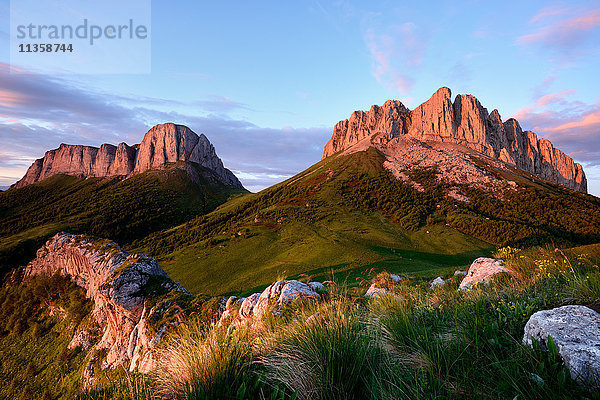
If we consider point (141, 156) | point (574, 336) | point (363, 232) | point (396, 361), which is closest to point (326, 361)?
point (396, 361)

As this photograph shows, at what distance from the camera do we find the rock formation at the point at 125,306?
993cm

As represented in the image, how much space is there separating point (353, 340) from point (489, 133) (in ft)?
558

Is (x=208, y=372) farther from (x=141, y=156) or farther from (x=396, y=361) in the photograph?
(x=141, y=156)

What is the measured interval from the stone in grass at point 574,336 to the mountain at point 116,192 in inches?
3511

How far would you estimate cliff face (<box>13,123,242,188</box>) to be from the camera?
154250 mm

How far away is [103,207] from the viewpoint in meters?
102

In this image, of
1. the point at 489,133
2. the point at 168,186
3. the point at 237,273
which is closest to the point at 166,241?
the point at 237,273

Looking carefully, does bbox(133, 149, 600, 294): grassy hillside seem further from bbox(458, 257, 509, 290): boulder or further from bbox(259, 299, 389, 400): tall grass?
bbox(259, 299, 389, 400): tall grass

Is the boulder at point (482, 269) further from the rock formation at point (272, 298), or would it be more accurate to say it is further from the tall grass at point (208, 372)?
the tall grass at point (208, 372)

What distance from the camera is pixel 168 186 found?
126062 mm

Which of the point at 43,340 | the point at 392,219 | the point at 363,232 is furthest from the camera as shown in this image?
the point at 392,219

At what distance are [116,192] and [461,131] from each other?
180720mm

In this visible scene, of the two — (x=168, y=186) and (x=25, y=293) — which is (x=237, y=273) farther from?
(x=168, y=186)

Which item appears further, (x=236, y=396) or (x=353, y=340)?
(x=353, y=340)
